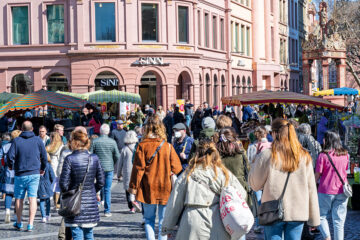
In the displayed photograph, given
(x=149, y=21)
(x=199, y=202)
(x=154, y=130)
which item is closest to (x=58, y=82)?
(x=149, y=21)

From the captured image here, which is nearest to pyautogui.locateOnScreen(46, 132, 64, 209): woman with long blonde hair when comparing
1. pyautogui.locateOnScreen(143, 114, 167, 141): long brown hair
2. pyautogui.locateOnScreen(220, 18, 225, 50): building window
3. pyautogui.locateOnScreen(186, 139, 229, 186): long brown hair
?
pyautogui.locateOnScreen(143, 114, 167, 141): long brown hair

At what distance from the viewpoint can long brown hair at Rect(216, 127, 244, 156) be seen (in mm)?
7617

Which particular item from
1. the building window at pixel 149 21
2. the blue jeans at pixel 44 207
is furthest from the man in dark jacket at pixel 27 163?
the building window at pixel 149 21

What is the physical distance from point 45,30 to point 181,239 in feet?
111

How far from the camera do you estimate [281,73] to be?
61.6 meters

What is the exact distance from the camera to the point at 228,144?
7.68 m

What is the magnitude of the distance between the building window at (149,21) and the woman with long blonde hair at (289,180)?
107 feet

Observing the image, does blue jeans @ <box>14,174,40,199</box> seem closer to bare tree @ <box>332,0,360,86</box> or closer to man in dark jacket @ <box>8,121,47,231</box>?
man in dark jacket @ <box>8,121,47,231</box>

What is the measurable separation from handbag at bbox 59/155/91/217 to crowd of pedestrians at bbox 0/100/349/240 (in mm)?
65

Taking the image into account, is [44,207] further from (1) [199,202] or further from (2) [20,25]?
(2) [20,25]

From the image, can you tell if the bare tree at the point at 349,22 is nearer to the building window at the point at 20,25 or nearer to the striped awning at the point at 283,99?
the building window at the point at 20,25

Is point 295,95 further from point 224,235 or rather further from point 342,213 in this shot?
point 224,235

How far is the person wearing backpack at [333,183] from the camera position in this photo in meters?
8.41

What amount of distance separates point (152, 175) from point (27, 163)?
3190 mm
